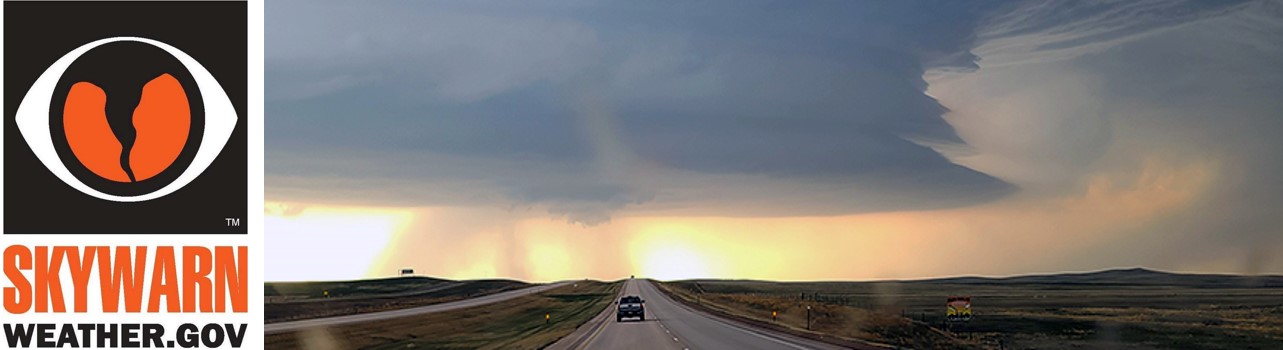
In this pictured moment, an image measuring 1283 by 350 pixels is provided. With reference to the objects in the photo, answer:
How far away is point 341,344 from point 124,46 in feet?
117

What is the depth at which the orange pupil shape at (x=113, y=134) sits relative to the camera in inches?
945

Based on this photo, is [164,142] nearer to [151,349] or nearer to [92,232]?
[92,232]

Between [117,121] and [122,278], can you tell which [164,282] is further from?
[117,121]

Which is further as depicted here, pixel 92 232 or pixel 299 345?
pixel 299 345

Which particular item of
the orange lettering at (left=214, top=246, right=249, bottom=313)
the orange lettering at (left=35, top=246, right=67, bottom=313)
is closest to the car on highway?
the orange lettering at (left=214, top=246, right=249, bottom=313)

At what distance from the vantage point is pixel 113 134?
24.1 metres

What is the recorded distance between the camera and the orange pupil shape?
24000 millimetres

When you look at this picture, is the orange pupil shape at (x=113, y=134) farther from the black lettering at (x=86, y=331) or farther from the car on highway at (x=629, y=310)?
the car on highway at (x=629, y=310)

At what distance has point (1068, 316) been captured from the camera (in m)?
98.9

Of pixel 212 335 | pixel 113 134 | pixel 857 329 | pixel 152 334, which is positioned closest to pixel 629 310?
pixel 857 329

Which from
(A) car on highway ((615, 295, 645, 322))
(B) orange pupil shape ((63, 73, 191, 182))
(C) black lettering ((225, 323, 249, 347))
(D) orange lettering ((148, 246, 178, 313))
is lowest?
(A) car on highway ((615, 295, 645, 322))

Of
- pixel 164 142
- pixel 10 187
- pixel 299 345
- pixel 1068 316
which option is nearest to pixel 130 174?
pixel 164 142

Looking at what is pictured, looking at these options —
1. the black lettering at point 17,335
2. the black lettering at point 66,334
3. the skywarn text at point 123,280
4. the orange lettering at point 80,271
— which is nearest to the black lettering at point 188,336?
the skywarn text at point 123,280

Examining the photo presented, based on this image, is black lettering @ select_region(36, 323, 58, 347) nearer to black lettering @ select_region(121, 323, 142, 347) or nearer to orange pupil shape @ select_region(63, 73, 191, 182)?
black lettering @ select_region(121, 323, 142, 347)
